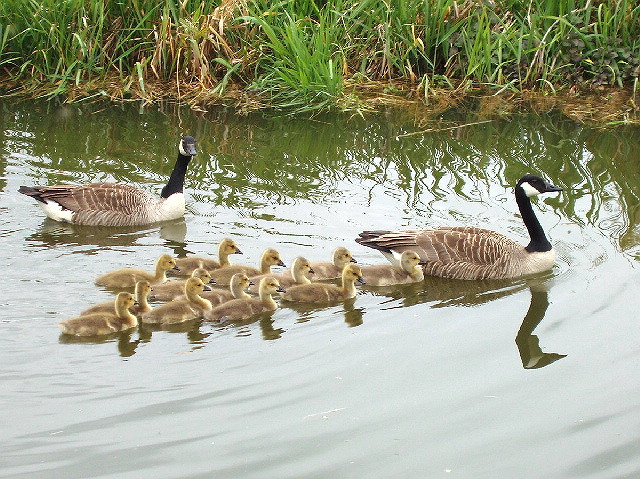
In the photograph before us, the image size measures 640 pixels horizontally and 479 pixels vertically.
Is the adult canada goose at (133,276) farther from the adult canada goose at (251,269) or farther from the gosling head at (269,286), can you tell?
the gosling head at (269,286)

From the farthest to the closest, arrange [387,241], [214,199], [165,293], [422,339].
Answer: [214,199]
[387,241]
[165,293]
[422,339]

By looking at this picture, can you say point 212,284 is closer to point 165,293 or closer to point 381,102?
point 165,293

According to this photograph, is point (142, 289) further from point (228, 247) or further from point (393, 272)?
point (393, 272)

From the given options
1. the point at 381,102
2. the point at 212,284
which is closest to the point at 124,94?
the point at 381,102

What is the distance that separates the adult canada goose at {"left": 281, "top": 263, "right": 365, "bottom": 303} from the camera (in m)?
9.23

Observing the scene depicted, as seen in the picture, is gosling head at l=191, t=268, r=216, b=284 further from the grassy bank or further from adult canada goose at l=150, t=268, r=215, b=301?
the grassy bank

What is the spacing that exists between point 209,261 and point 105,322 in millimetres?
1771

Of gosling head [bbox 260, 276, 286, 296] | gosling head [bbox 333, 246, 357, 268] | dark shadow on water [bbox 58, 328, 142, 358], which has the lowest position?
dark shadow on water [bbox 58, 328, 142, 358]

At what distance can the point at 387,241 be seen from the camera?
1004cm

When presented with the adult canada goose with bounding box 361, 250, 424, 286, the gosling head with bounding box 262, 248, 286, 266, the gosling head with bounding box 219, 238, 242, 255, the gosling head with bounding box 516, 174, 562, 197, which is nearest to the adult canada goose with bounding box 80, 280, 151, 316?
the gosling head with bounding box 219, 238, 242, 255

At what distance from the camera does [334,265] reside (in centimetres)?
986

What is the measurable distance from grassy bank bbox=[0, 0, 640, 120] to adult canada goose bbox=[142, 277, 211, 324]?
615cm

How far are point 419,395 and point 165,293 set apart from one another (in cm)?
287

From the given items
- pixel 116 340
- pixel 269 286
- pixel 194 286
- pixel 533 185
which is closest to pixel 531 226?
pixel 533 185
